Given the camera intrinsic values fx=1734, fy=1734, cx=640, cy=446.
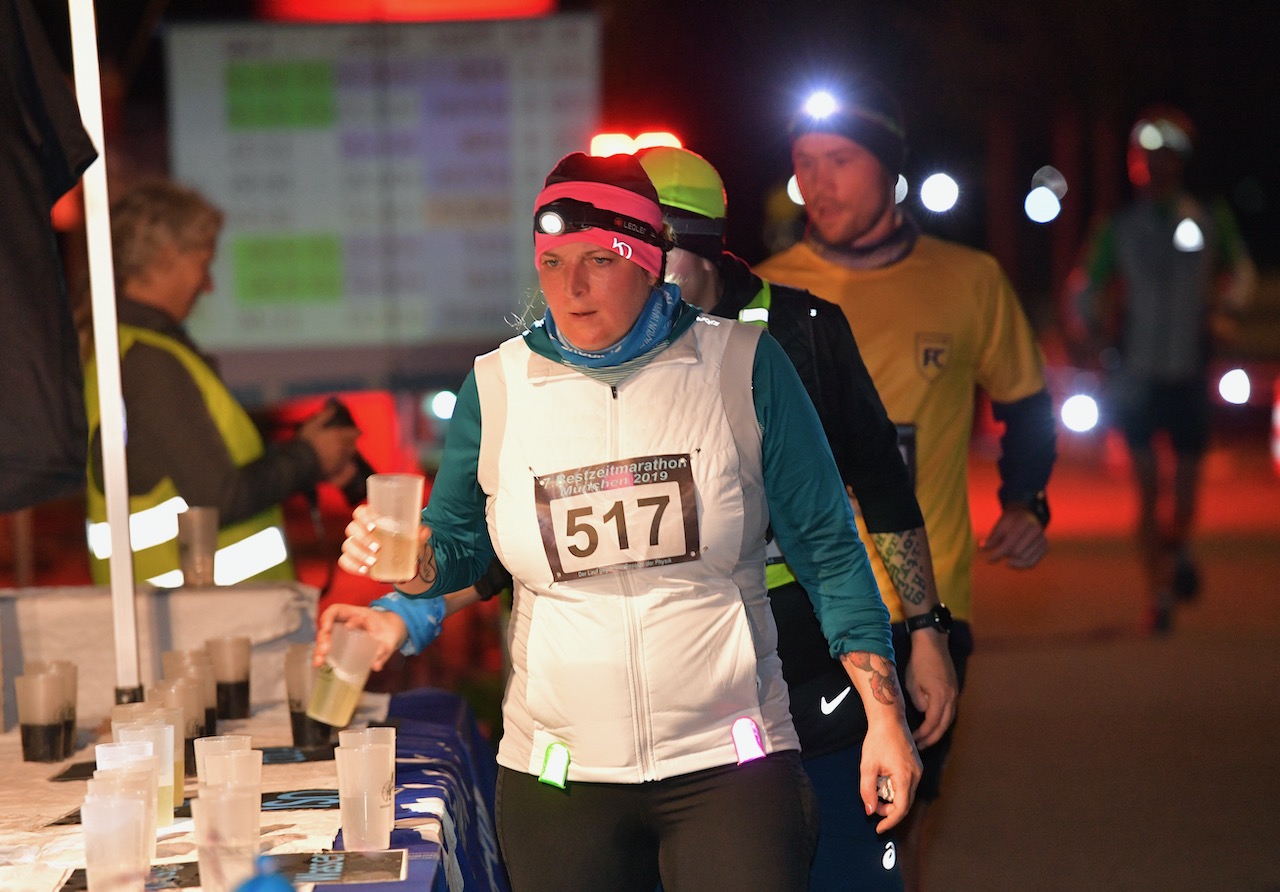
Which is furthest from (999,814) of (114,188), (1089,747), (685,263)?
(114,188)

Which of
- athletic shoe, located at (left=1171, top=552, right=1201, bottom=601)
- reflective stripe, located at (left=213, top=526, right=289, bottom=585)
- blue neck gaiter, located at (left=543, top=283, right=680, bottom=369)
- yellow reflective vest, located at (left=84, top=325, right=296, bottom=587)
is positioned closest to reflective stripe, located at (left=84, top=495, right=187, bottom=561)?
yellow reflective vest, located at (left=84, top=325, right=296, bottom=587)

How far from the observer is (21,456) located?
133 inches

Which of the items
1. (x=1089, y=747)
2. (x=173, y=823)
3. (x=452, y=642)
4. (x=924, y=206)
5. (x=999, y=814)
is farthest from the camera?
(x=452, y=642)

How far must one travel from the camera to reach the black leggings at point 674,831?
9.41ft

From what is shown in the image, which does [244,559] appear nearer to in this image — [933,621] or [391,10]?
[933,621]

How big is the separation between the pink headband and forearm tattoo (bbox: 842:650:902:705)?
0.77m

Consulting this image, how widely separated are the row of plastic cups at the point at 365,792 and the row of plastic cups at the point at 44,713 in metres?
1.11

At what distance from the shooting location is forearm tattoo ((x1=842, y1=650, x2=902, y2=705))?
2.96 metres

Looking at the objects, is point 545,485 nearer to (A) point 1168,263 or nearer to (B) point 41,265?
(B) point 41,265

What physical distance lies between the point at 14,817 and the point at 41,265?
1.08 metres

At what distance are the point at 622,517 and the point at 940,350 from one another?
5.89ft

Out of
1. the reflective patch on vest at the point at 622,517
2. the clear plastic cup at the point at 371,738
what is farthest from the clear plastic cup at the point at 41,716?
the reflective patch on vest at the point at 622,517

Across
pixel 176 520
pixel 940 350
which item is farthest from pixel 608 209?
pixel 176 520

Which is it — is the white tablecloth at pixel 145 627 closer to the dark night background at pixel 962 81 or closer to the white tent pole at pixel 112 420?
the white tent pole at pixel 112 420
